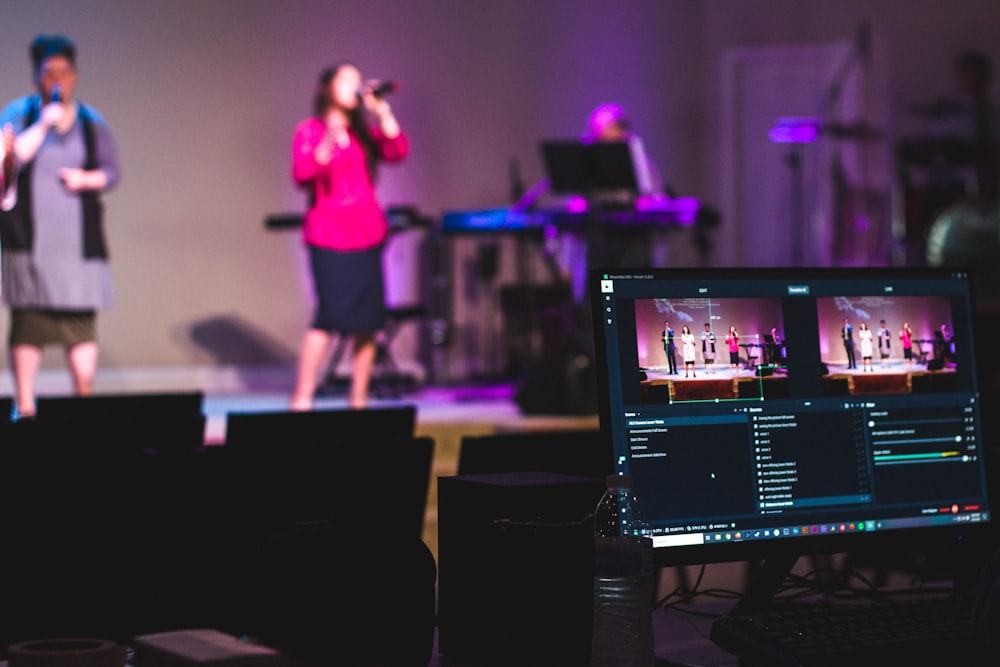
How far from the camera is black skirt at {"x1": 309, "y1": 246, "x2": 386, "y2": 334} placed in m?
5.76

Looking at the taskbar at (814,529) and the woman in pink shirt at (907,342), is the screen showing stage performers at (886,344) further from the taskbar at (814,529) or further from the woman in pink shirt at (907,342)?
the taskbar at (814,529)

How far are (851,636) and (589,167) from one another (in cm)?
482

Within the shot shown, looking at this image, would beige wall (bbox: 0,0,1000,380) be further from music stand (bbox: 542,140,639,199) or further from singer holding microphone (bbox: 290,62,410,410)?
music stand (bbox: 542,140,639,199)

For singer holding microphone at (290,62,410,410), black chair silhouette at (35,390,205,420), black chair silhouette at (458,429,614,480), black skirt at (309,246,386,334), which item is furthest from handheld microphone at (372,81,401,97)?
black chair silhouette at (458,429,614,480)

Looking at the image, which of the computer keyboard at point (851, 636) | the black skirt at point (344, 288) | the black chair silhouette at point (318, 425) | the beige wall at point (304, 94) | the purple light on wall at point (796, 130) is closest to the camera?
the computer keyboard at point (851, 636)

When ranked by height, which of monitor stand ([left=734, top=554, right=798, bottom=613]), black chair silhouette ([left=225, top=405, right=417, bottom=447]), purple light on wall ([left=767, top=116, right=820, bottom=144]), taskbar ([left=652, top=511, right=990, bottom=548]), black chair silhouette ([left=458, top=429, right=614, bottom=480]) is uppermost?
purple light on wall ([left=767, top=116, right=820, bottom=144])

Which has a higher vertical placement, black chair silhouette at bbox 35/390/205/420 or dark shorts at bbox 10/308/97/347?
dark shorts at bbox 10/308/97/347

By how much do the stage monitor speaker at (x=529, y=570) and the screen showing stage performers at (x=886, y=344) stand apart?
444mm

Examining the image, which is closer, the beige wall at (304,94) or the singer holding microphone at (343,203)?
the singer holding microphone at (343,203)

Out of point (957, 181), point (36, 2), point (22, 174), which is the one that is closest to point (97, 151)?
point (22, 174)

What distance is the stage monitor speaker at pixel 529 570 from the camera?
152 centimetres

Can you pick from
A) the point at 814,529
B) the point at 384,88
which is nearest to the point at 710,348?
the point at 814,529

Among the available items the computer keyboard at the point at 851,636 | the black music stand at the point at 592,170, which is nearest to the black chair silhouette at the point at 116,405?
the computer keyboard at the point at 851,636

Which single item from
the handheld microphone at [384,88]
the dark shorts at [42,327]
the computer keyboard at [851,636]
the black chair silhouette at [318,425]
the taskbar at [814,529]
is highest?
the handheld microphone at [384,88]
